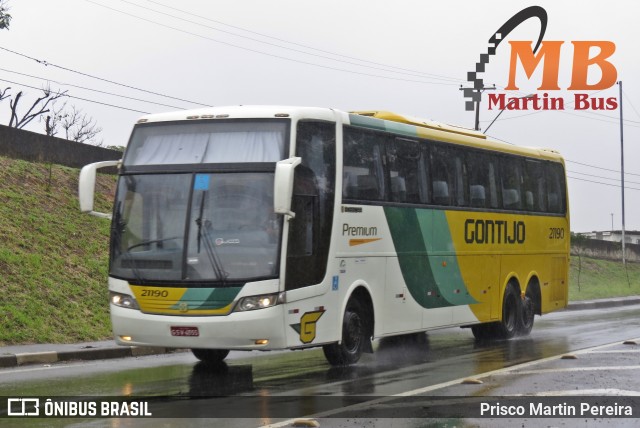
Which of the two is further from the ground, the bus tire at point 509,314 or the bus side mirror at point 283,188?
the bus side mirror at point 283,188

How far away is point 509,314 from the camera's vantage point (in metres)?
20.2

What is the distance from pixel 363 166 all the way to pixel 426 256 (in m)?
2.47

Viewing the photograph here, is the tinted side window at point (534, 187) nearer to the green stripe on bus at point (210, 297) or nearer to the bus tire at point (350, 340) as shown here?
the bus tire at point (350, 340)

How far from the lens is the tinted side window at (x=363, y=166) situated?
48.0 feet

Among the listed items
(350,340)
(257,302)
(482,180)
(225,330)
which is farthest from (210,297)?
(482,180)

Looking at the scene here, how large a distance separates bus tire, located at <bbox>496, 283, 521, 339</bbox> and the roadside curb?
236 inches

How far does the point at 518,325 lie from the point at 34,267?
918cm

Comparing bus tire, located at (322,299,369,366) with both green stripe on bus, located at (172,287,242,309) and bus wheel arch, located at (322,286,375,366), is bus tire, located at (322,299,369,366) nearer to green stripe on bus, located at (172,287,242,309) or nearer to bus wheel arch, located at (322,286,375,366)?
bus wheel arch, located at (322,286,375,366)

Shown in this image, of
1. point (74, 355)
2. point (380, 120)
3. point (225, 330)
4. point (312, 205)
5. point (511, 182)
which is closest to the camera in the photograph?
point (225, 330)

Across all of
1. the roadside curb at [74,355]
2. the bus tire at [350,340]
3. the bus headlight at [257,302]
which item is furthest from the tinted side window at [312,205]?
the roadside curb at [74,355]

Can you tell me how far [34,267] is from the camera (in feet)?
68.8

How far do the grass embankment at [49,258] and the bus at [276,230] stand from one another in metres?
4.39

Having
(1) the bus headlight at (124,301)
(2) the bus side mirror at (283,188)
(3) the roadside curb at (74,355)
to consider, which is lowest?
(3) the roadside curb at (74,355)

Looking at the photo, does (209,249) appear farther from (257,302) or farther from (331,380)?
(331,380)
